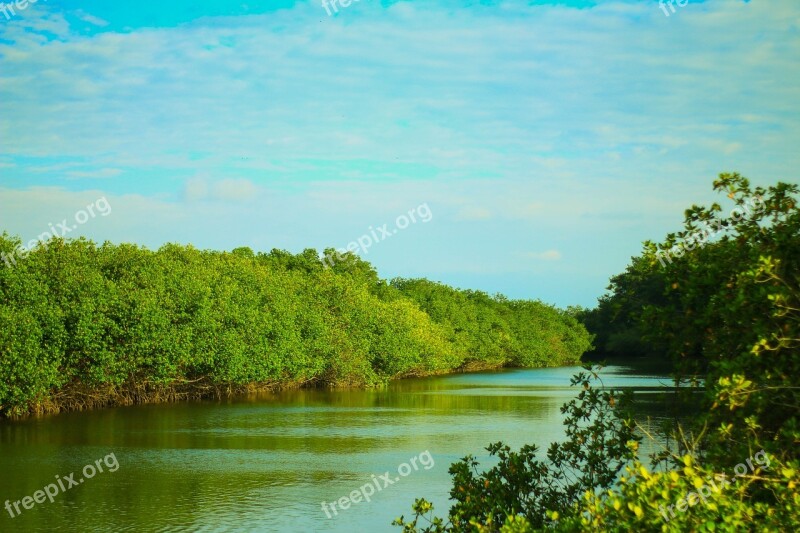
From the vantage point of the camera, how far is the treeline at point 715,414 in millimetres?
5547

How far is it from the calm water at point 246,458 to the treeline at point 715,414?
2.78 ft

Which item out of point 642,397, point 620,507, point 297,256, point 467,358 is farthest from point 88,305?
point 467,358

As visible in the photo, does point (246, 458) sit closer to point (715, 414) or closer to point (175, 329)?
point (175, 329)

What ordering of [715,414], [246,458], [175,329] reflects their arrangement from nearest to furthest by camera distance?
[715,414] → [246,458] → [175,329]

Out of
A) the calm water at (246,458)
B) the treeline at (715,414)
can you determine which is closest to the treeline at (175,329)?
the calm water at (246,458)

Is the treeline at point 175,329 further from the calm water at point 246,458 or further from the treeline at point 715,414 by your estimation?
the treeline at point 715,414

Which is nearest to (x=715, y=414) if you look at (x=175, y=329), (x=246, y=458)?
(x=246, y=458)

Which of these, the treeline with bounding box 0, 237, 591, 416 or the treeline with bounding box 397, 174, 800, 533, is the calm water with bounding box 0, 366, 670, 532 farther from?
the treeline with bounding box 0, 237, 591, 416

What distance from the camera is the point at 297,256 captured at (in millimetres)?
66375

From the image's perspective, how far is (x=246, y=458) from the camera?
2144 cm

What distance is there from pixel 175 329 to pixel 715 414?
29266mm

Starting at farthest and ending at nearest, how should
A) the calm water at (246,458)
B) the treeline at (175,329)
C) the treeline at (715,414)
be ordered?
the treeline at (175,329) < the calm water at (246,458) < the treeline at (715,414)

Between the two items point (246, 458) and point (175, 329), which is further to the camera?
point (175, 329)

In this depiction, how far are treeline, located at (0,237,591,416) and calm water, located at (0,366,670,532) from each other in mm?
1570
